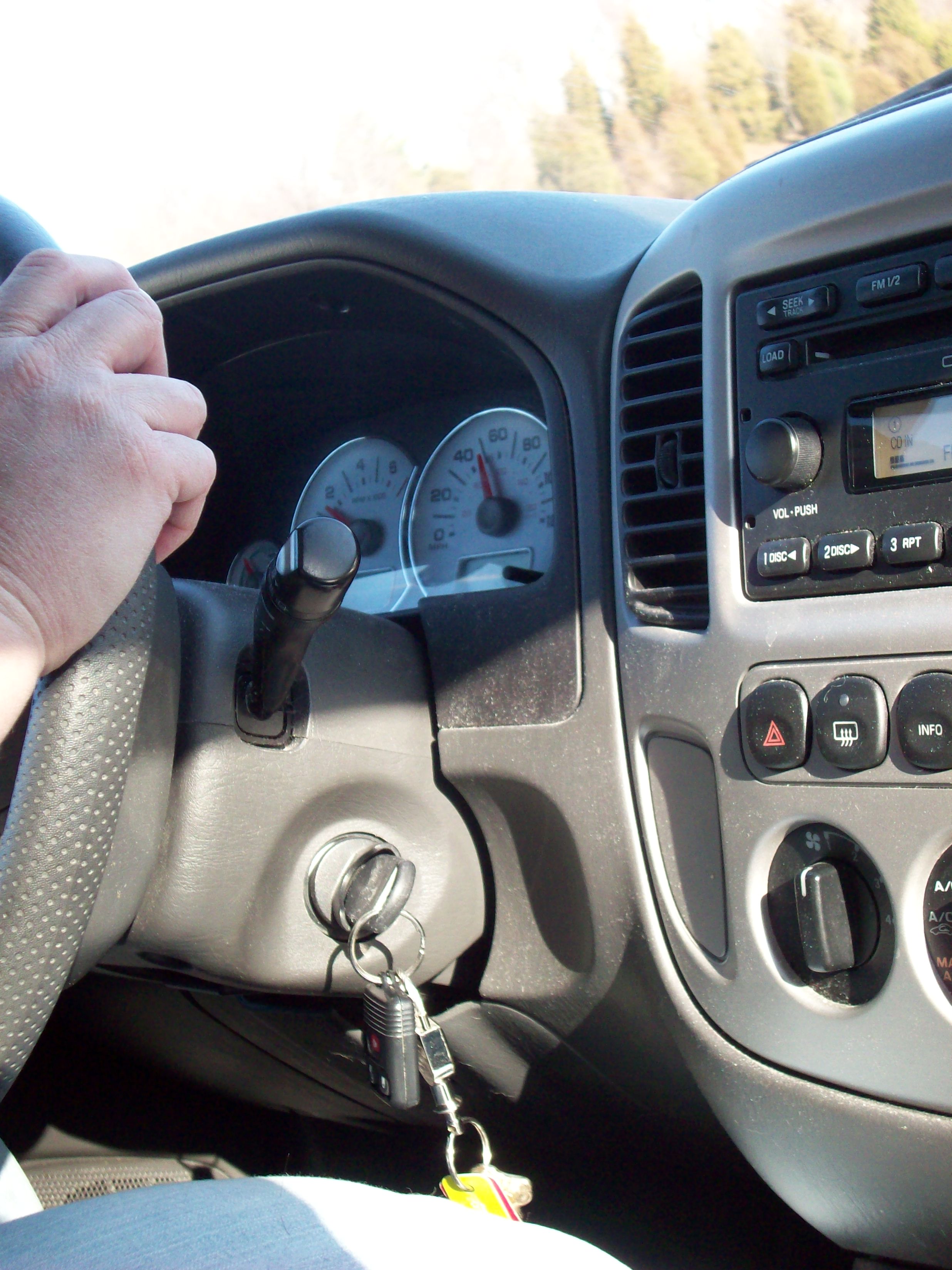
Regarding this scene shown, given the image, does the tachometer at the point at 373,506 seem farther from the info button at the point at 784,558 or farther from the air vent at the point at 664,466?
the info button at the point at 784,558

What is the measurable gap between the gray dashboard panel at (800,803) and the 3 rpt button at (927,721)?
0.07 feet

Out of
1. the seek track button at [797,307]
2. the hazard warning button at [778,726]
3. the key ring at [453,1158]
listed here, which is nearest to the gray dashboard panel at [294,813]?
the key ring at [453,1158]

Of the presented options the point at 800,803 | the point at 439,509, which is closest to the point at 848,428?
the point at 800,803

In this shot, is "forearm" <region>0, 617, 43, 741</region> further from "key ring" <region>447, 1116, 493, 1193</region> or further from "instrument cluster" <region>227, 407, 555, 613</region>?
"instrument cluster" <region>227, 407, 555, 613</region>

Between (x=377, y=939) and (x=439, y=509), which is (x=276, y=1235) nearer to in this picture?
(x=377, y=939)

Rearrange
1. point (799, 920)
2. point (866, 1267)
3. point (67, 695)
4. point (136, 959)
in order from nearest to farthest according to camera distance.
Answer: point (67, 695) < point (799, 920) < point (866, 1267) < point (136, 959)

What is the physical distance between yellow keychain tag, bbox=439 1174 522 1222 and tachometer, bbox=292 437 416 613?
2.96 feet

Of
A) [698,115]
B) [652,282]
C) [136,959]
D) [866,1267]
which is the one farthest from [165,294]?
[698,115]

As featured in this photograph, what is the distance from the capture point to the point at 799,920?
2.85ft

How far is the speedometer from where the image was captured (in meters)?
1.54

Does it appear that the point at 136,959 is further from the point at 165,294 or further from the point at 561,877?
the point at 165,294

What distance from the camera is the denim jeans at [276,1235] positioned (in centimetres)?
64

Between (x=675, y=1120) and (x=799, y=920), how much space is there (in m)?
0.41

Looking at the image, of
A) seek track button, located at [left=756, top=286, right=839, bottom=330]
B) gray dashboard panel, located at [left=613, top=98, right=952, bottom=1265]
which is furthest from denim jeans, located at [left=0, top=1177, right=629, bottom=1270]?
seek track button, located at [left=756, top=286, right=839, bottom=330]
